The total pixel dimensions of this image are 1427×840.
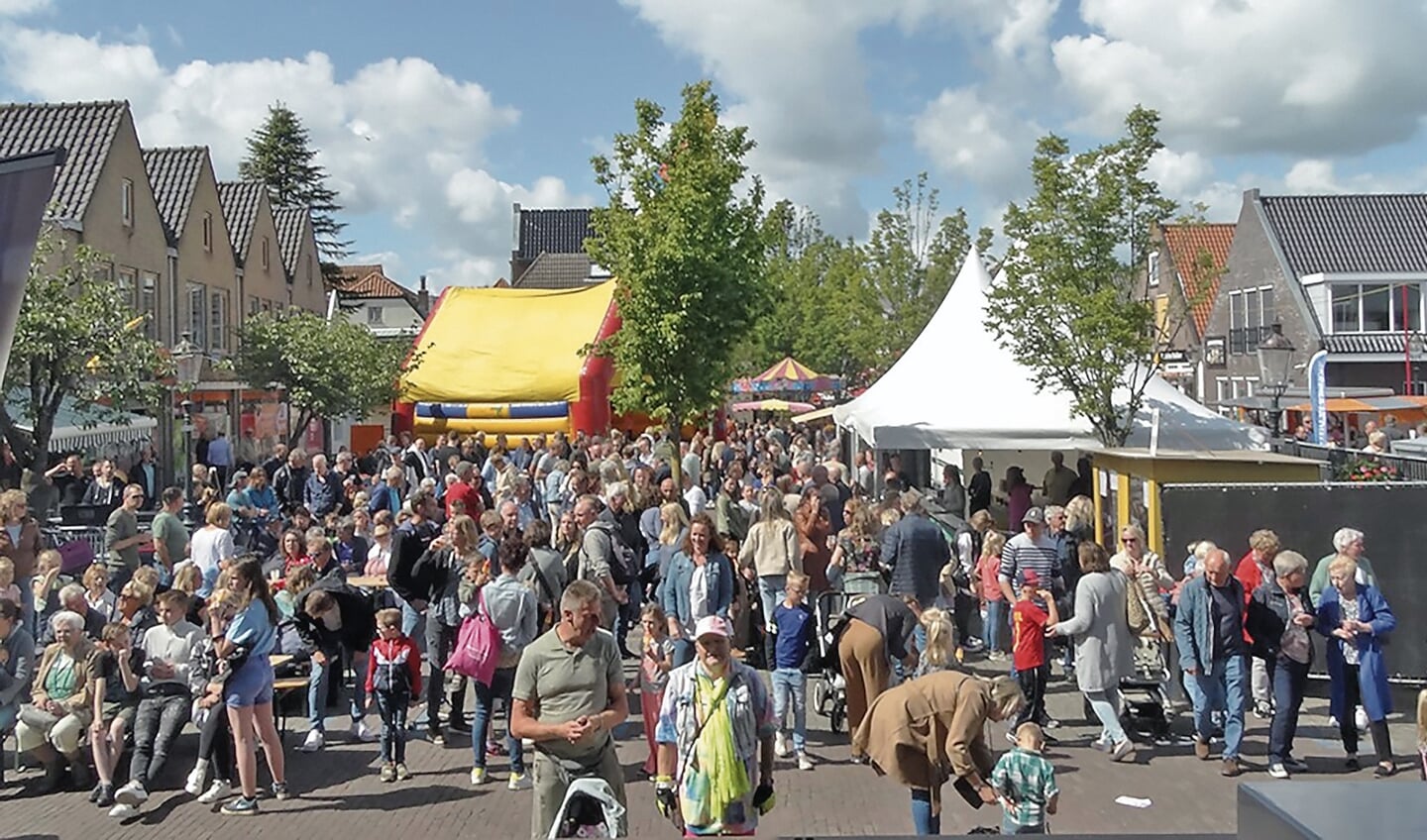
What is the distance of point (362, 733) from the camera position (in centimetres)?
928

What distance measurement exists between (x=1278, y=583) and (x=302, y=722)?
7032 mm

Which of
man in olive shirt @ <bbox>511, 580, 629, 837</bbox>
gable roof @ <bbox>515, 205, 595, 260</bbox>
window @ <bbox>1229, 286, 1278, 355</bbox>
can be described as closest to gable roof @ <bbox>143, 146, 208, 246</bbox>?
man in olive shirt @ <bbox>511, 580, 629, 837</bbox>

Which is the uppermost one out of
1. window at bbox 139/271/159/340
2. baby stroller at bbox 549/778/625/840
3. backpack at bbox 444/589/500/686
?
window at bbox 139/271/159/340

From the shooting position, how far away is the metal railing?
11.0 meters

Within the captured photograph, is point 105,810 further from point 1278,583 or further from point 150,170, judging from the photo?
point 150,170

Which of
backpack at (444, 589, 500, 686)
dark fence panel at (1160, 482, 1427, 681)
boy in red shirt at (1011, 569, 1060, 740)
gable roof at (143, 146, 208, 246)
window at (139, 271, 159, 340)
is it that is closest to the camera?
backpack at (444, 589, 500, 686)

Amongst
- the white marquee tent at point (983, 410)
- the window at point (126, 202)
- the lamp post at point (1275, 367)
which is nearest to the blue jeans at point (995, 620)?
the white marquee tent at point (983, 410)

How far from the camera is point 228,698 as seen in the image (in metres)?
7.57

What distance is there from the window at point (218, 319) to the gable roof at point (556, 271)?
3954 centimetres

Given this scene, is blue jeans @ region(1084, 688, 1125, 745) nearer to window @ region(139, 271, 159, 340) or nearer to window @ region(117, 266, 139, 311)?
window @ region(117, 266, 139, 311)

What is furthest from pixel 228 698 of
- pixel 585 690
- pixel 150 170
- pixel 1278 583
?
pixel 150 170

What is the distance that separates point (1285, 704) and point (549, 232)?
75.6 m

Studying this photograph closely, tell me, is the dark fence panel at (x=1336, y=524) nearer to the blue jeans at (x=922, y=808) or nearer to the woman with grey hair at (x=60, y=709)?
the blue jeans at (x=922, y=808)

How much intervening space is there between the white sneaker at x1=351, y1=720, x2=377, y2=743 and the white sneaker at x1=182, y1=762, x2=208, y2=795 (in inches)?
58.8
